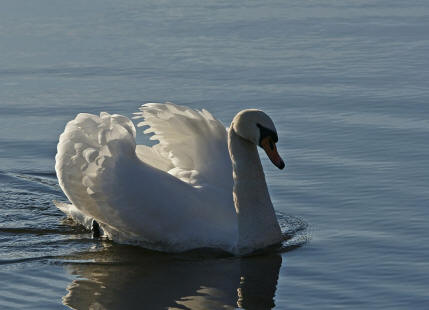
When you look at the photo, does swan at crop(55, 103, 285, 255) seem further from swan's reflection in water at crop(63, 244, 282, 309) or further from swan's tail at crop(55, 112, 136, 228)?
swan's reflection in water at crop(63, 244, 282, 309)

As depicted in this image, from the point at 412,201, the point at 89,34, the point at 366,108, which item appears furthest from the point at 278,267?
the point at 89,34

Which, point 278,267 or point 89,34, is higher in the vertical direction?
point 89,34

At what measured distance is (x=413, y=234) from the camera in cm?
998

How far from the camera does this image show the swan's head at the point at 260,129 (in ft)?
31.9

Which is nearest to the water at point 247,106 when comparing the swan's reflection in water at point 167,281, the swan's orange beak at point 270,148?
the swan's reflection in water at point 167,281

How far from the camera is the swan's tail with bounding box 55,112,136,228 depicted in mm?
10031

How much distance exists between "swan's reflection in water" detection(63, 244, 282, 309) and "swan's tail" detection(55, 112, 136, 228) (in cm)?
50

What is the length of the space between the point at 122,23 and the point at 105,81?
143 inches

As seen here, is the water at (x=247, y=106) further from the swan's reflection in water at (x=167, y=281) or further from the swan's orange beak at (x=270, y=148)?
the swan's orange beak at (x=270, y=148)

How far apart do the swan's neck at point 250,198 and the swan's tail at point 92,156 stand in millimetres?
918

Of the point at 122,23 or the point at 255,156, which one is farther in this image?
the point at 122,23

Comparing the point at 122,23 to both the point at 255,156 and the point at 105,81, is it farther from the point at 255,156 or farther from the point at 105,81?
the point at 255,156

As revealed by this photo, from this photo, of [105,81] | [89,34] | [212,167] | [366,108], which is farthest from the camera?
[89,34]

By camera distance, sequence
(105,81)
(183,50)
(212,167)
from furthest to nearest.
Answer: (183,50) < (105,81) < (212,167)
